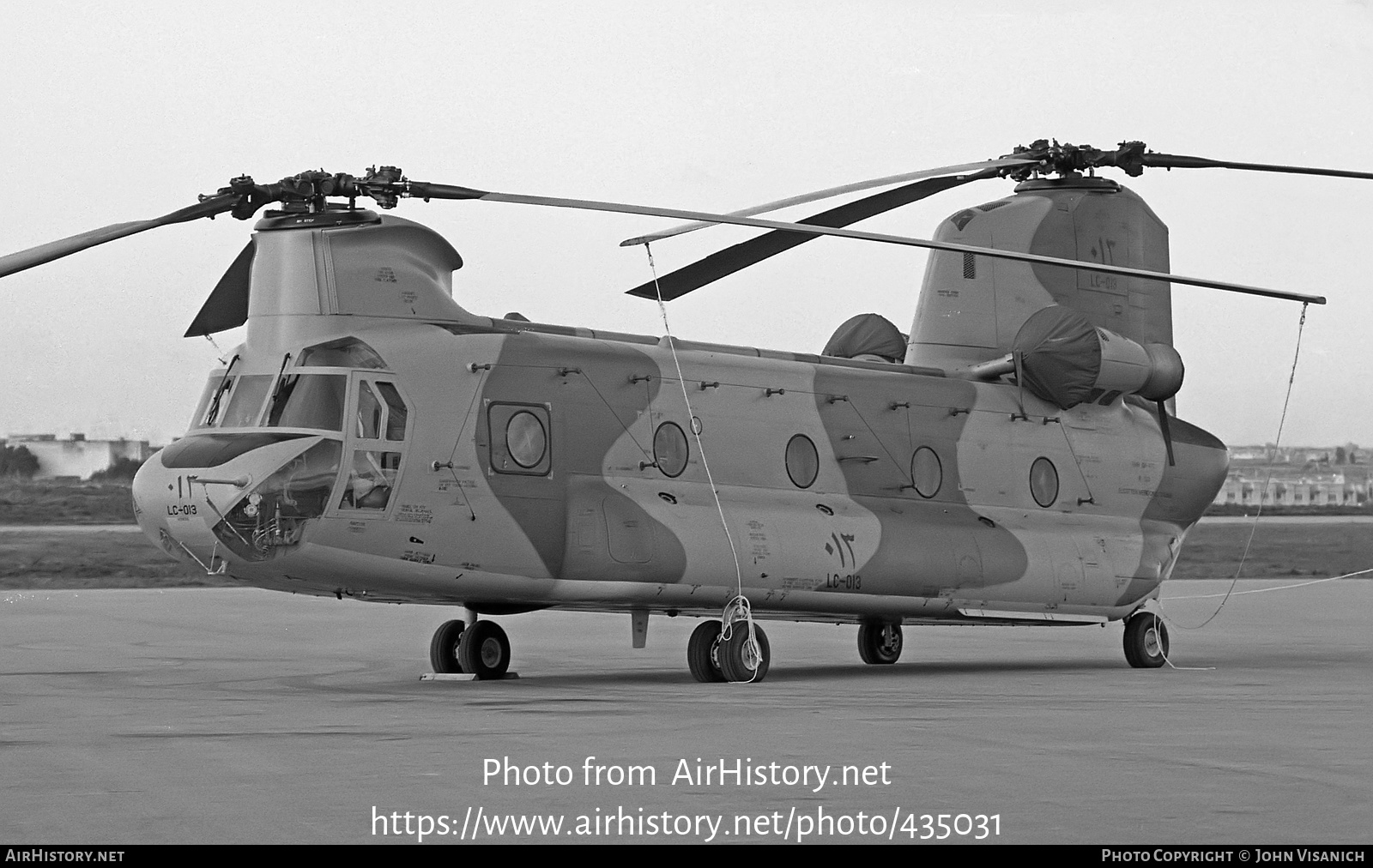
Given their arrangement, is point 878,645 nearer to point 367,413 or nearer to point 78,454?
point 367,413

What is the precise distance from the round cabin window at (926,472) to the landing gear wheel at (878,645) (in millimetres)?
2144

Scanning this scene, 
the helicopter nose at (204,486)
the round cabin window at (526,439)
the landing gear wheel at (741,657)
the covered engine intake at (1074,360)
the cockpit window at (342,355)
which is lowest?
the landing gear wheel at (741,657)

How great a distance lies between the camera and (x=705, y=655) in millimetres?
16969

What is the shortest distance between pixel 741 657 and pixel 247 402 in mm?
4948

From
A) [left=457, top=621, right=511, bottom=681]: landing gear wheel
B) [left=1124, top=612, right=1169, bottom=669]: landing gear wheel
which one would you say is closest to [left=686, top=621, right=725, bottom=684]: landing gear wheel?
[left=457, top=621, right=511, bottom=681]: landing gear wheel

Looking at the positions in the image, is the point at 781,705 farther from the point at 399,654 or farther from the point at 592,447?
the point at 399,654

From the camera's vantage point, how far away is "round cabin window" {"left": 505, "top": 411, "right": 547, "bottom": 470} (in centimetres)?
1661

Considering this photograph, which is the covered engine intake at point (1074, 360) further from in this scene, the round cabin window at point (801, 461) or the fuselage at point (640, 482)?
the round cabin window at point (801, 461)

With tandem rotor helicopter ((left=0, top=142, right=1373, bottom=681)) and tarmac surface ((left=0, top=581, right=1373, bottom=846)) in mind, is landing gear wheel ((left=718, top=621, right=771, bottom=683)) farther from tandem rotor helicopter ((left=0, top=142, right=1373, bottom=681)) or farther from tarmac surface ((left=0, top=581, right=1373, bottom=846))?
tarmac surface ((left=0, top=581, right=1373, bottom=846))

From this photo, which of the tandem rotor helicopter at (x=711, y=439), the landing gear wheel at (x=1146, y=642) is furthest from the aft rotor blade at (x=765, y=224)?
the landing gear wheel at (x=1146, y=642)

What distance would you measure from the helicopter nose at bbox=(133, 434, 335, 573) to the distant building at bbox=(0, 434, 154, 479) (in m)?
17.3

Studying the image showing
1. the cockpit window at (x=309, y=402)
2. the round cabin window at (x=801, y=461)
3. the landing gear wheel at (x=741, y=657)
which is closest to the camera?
the cockpit window at (x=309, y=402)

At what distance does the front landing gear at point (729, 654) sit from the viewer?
16781mm
